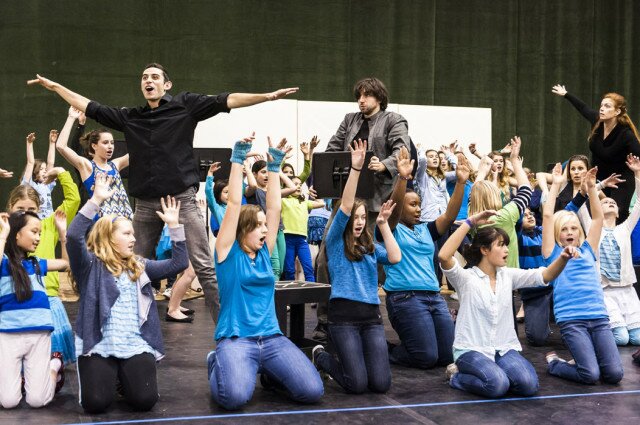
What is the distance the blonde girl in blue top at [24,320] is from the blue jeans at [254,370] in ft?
2.53

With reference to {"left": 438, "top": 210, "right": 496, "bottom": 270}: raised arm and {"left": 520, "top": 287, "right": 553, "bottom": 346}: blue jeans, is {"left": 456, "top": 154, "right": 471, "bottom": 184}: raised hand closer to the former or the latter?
{"left": 438, "top": 210, "right": 496, "bottom": 270}: raised arm

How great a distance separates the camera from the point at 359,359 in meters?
4.08

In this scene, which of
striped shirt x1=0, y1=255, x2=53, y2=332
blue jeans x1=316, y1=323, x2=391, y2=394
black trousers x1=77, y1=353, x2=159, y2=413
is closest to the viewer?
black trousers x1=77, y1=353, x2=159, y2=413

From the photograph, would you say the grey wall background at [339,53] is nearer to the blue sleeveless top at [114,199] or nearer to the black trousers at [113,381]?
the blue sleeveless top at [114,199]

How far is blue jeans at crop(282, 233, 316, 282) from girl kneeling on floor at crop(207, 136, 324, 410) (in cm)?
322

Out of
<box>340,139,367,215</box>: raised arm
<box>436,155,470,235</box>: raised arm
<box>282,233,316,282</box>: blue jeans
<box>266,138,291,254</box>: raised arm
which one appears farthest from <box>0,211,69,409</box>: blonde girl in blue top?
<box>282,233,316,282</box>: blue jeans

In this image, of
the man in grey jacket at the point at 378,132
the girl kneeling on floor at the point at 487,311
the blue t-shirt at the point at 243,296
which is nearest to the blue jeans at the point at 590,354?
the girl kneeling on floor at the point at 487,311

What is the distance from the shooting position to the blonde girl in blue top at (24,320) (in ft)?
12.3

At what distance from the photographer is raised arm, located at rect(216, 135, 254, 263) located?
152 inches

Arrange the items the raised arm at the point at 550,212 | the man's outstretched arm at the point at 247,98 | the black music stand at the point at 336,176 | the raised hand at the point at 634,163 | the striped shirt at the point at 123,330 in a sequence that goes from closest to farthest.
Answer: the striped shirt at the point at 123,330
the man's outstretched arm at the point at 247,98
the black music stand at the point at 336,176
the raised arm at the point at 550,212
the raised hand at the point at 634,163

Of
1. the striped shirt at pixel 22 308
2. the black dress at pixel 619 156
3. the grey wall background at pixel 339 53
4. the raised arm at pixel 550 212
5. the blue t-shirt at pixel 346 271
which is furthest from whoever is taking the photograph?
the grey wall background at pixel 339 53

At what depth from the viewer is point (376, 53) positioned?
11188mm

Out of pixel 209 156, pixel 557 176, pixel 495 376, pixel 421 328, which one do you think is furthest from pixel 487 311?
pixel 209 156

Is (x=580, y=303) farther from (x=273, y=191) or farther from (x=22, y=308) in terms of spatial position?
(x=22, y=308)
